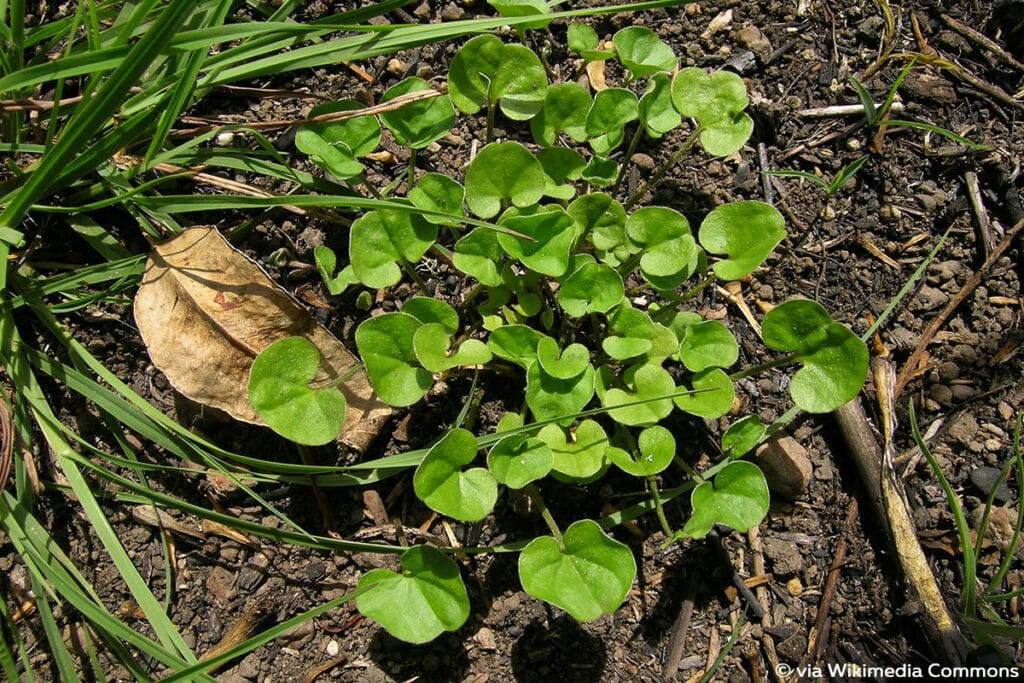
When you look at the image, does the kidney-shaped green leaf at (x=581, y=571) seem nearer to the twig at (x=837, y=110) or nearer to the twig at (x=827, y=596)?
the twig at (x=827, y=596)

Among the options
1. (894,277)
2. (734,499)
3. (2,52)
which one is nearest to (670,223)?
(734,499)

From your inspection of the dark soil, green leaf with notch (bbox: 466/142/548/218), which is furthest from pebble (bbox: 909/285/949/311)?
green leaf with notch (bbox: 466/142/548/218)

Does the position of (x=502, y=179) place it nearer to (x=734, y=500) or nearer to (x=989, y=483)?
(x=734, y=500)

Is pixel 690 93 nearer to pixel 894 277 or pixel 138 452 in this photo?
pixel 894 277

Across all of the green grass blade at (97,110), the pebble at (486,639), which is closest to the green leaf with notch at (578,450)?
the pebble at (486,639)

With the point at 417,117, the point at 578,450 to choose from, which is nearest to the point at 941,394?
the point at 578,450
